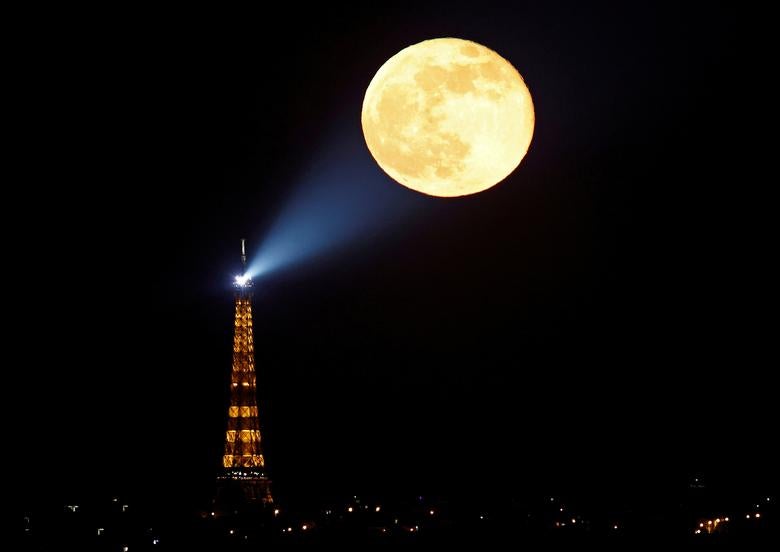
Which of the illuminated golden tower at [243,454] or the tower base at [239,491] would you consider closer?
the illuminated golden tower at [243,454]

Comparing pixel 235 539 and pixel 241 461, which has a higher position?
pixel 241 461

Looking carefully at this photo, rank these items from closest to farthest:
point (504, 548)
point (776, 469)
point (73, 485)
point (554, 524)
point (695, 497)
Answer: point (504, 548), point (73, 485), point (554, 524), point (776, 469), point (695, 497)

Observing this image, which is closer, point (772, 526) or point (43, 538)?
point (43, 538)

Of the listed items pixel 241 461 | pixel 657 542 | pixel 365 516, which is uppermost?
pixel 241 461

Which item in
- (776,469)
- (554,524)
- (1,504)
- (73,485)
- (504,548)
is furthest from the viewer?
(776,469)

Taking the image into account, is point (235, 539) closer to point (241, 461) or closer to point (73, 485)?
point (73, 485)

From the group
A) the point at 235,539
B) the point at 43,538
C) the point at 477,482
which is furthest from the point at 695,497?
the point at 43,538

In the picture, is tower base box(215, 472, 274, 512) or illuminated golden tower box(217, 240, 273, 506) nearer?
illuminated golden tower box(217, 240, 273, 506)

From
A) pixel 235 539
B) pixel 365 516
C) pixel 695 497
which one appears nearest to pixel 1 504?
pixel 235 539

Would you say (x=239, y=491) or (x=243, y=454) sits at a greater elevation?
(x=243, y=454)
